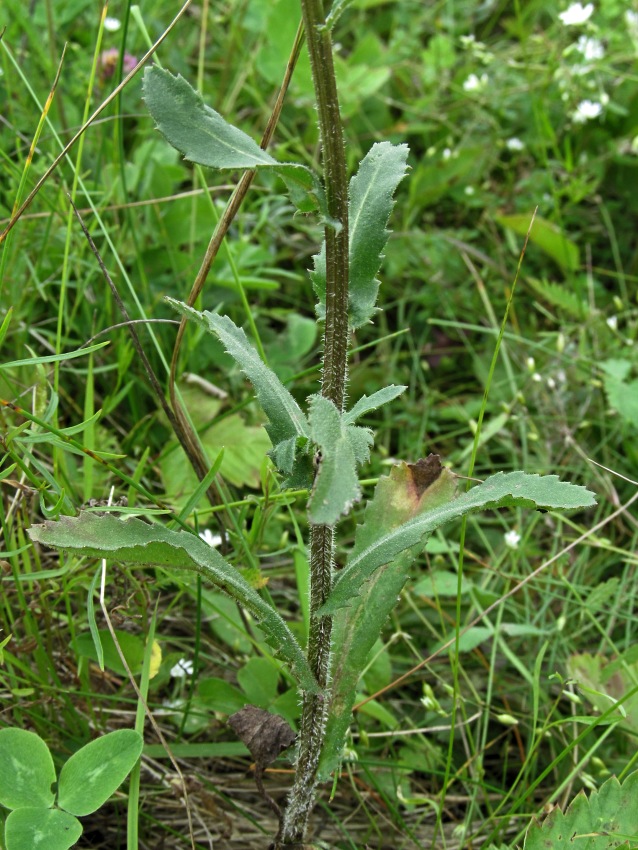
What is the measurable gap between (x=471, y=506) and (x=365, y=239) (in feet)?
1.50

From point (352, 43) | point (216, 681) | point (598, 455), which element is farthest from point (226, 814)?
point (352, 43)

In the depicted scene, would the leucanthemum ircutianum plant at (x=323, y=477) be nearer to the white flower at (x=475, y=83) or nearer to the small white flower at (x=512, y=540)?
the small white flower at (x=512, y=540)

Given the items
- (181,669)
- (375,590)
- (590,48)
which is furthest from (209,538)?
(590,48)

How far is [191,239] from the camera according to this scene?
2.52 meters

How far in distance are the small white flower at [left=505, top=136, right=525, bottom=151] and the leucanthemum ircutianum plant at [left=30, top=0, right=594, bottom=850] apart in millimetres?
2023

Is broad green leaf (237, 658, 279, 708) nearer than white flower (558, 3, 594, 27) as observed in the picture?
Yes

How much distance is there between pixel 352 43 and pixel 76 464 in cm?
261

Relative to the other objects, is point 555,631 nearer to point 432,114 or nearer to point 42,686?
point 42,686

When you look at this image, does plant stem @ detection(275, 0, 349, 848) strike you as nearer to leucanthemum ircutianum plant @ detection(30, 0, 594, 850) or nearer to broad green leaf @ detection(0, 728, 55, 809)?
leucanthemum ircutianum plant @ detection(30, 0, 594, 850)

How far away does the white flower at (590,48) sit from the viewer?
3188 mm

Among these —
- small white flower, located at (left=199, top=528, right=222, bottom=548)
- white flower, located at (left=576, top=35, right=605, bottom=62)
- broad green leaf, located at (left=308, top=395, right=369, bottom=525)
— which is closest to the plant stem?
broad green leaf, located at (left=308, top=395, right=369, bottom=525)

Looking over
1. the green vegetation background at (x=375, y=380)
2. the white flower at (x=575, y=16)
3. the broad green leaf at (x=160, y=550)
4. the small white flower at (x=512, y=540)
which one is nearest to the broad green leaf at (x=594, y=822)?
the green vegetation background at (x=375, y=380)

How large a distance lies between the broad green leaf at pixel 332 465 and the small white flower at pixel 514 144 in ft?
7.82

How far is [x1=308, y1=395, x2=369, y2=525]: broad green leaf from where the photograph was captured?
1066 mm
